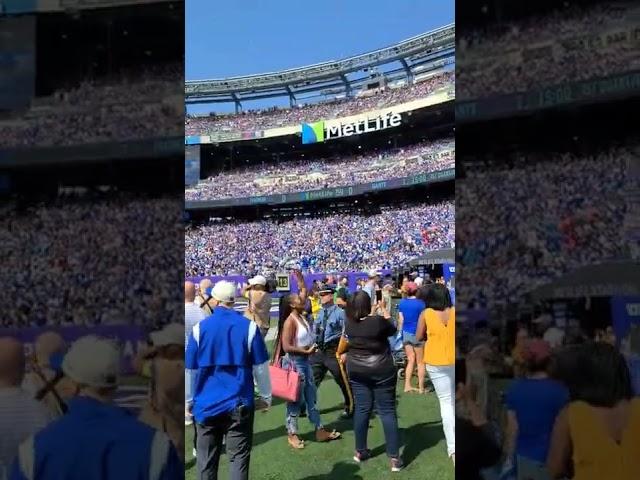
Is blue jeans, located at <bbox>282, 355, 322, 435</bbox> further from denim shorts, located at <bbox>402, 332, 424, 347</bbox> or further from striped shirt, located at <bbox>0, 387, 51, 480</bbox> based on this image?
striped shirt, located at <bbox>0, 387, 51, 480</bbox>

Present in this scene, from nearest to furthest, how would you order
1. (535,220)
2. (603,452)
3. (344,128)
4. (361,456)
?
1. (603,452)
2. (535,220)
3. (361,456)
4. (344,128)

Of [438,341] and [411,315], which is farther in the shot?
[411,315]

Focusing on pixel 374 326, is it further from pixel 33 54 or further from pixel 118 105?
pixel 33 54

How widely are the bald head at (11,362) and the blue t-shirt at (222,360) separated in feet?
3.45

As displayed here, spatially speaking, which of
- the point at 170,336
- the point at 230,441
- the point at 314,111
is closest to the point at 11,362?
the point at 170,336

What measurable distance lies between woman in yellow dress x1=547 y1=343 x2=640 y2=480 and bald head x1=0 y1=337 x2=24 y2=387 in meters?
2.58

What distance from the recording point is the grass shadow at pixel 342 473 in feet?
16.8

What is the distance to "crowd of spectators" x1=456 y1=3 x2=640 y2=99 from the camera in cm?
287

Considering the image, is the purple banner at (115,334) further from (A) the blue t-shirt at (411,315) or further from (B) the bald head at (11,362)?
(A) the blue t-shirt at (411,315)

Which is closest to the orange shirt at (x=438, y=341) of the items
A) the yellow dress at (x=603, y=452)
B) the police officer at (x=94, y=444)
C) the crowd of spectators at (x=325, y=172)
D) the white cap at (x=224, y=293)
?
the white cap at (x=224, y=293)

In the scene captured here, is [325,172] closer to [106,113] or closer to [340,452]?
[340,452]

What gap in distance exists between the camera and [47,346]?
3111 millimetres

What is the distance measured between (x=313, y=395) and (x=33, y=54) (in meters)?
4.13

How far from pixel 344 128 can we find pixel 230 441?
126 feet
